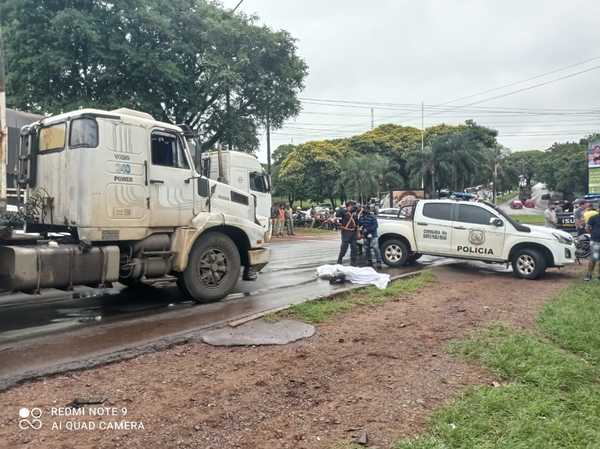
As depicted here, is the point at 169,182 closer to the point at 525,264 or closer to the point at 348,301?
the point at 348,301

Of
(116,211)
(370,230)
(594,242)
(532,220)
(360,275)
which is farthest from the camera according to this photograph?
(532,220)

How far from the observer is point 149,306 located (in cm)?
769

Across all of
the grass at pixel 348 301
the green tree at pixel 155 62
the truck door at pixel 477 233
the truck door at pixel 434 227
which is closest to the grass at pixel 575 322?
the grass at pixel 348 301

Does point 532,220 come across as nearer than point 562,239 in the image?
No

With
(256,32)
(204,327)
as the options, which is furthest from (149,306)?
(256,32)

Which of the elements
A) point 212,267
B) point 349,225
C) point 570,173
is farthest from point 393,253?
point 570,173

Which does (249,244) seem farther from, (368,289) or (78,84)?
(78,84)

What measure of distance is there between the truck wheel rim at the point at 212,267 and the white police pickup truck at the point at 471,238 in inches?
220

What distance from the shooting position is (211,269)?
26.3 ft

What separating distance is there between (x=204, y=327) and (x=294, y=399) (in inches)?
101

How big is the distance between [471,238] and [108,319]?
808 centimetres

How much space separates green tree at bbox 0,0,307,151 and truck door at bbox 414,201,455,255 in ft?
36.1

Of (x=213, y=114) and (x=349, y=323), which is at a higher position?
(x=213, y=114)

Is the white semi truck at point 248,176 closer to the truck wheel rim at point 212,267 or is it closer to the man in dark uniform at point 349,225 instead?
the man in dark uniform at point 349,225
